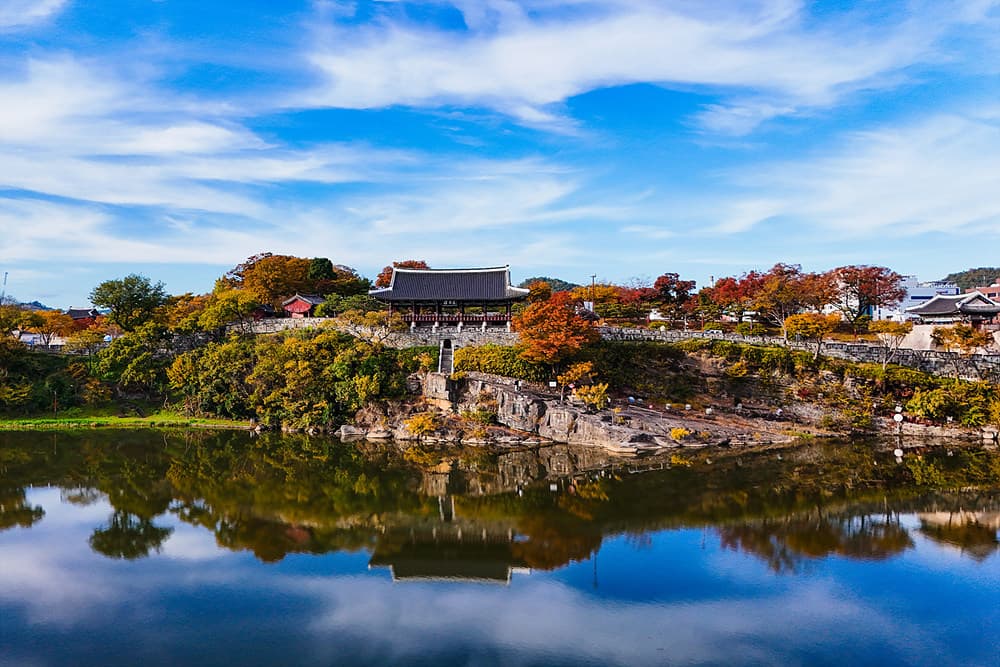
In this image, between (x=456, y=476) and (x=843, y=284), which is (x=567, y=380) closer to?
(x=456, y=476)

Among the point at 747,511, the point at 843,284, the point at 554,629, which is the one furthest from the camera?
the point at 843,284

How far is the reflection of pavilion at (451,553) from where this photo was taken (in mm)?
17203

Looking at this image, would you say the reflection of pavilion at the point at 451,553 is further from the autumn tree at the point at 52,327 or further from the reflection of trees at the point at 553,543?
the autumn tree at the point at 52,327

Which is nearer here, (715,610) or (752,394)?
(715,610)

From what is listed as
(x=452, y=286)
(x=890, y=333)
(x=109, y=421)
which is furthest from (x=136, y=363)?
(x=890, y=333)

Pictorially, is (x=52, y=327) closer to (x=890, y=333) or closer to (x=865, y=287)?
(x=890, y=333)

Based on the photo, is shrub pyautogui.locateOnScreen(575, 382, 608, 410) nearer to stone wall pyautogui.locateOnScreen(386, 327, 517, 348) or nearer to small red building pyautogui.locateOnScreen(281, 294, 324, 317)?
stone wall pyautogui.locateOnScreen(386, 327, 517, 348)

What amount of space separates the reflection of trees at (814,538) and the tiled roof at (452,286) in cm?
2404

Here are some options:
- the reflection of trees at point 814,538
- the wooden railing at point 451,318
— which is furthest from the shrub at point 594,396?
the reflection of trees at point 814,538

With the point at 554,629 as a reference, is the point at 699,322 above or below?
above

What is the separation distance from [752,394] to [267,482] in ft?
89.7

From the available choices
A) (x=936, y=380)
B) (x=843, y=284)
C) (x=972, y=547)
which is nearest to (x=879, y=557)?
(x=972, y=547)

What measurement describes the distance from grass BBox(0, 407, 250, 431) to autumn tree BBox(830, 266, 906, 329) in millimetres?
45005

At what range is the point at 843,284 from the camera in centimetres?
4866
